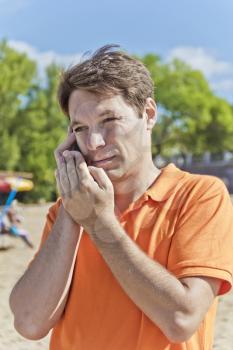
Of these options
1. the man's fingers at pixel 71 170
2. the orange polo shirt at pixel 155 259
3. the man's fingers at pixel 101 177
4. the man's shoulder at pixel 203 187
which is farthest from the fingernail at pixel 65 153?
the man's shoulder at pixel 203 187

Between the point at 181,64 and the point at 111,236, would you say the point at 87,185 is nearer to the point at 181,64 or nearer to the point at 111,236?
the point at 111,236

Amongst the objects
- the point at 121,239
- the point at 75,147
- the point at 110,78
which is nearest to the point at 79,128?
the point at 75,147

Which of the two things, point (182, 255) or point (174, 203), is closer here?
point (182, 255)

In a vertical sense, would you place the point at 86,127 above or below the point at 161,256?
above

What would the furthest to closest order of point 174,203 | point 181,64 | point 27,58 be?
point 181,64, point 27,58, point 174,203

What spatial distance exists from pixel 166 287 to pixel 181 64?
53854 millimetres

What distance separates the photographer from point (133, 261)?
5.13 feet

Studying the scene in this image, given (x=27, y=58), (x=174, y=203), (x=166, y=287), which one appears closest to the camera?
(x=166, y=287)

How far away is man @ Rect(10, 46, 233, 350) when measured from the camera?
1.58m

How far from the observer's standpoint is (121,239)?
1590 millimetres

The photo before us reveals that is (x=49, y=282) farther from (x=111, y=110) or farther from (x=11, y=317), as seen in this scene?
(x=11, y=317)

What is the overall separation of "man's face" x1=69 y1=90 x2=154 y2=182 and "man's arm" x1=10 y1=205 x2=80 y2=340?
0.65 ft

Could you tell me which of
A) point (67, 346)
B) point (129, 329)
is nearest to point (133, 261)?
point (129, 329)

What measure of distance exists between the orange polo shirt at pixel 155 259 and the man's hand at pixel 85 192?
126mm
